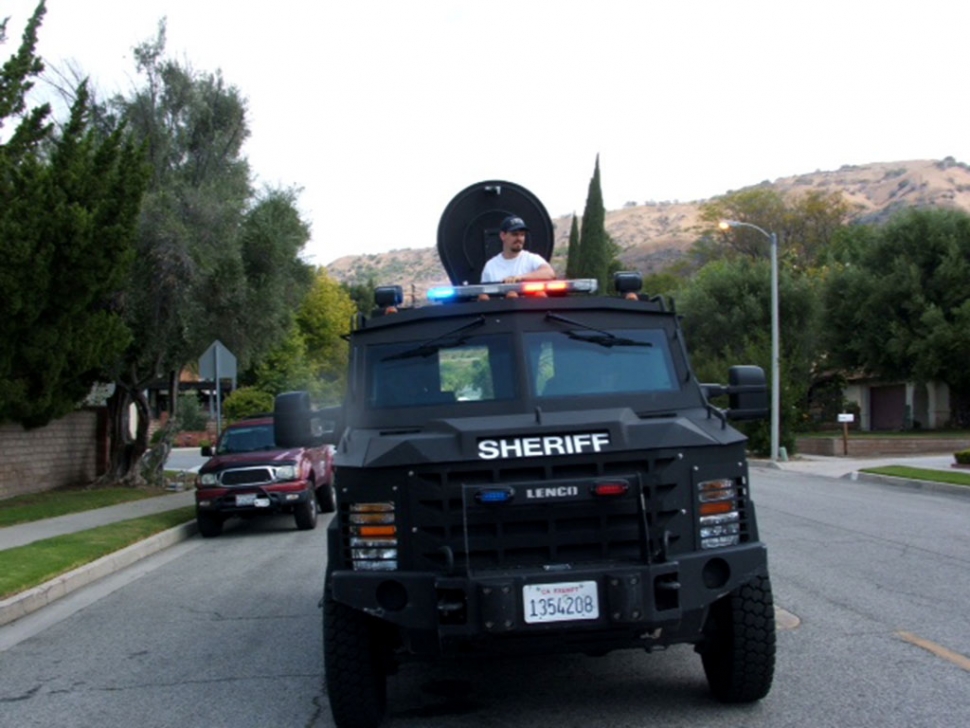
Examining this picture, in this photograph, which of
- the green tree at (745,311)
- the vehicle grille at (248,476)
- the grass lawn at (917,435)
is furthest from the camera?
the green tree at (745,311)

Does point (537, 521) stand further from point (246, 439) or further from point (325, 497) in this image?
point (325, 497)

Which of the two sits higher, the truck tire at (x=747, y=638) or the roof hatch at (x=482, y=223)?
the roof hatch at (x=482, y=223)

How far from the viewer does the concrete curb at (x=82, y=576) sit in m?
10.3

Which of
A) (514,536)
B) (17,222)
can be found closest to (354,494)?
(514,536)

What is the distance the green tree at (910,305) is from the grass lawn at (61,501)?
97.2ft

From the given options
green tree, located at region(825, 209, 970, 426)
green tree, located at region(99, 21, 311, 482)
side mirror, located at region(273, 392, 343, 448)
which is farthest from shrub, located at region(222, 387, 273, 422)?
side mirror, located at region(273, 392, 343, 448)

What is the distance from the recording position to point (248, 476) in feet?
55.3

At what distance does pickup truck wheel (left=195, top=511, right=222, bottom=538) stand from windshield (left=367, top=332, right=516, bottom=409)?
10.8 meters

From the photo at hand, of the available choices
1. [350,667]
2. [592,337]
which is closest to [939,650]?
[592,337]

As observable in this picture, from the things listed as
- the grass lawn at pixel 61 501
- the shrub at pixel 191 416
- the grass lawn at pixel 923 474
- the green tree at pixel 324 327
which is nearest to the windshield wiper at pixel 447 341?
the grass lawn at pixel 61 501

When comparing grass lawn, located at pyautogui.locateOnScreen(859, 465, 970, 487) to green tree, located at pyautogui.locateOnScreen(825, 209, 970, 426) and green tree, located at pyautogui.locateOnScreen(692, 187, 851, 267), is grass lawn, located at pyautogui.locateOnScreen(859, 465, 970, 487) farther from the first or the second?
green tree, located at pyautogui.locateOnScreen(692, 187, 851, 267)

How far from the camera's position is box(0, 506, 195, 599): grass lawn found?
11336 millimetres

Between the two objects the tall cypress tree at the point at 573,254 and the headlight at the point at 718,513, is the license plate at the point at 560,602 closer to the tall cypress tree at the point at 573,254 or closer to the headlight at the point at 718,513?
the headlight at the point at 718,513

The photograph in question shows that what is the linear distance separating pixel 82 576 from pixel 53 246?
6516mm
